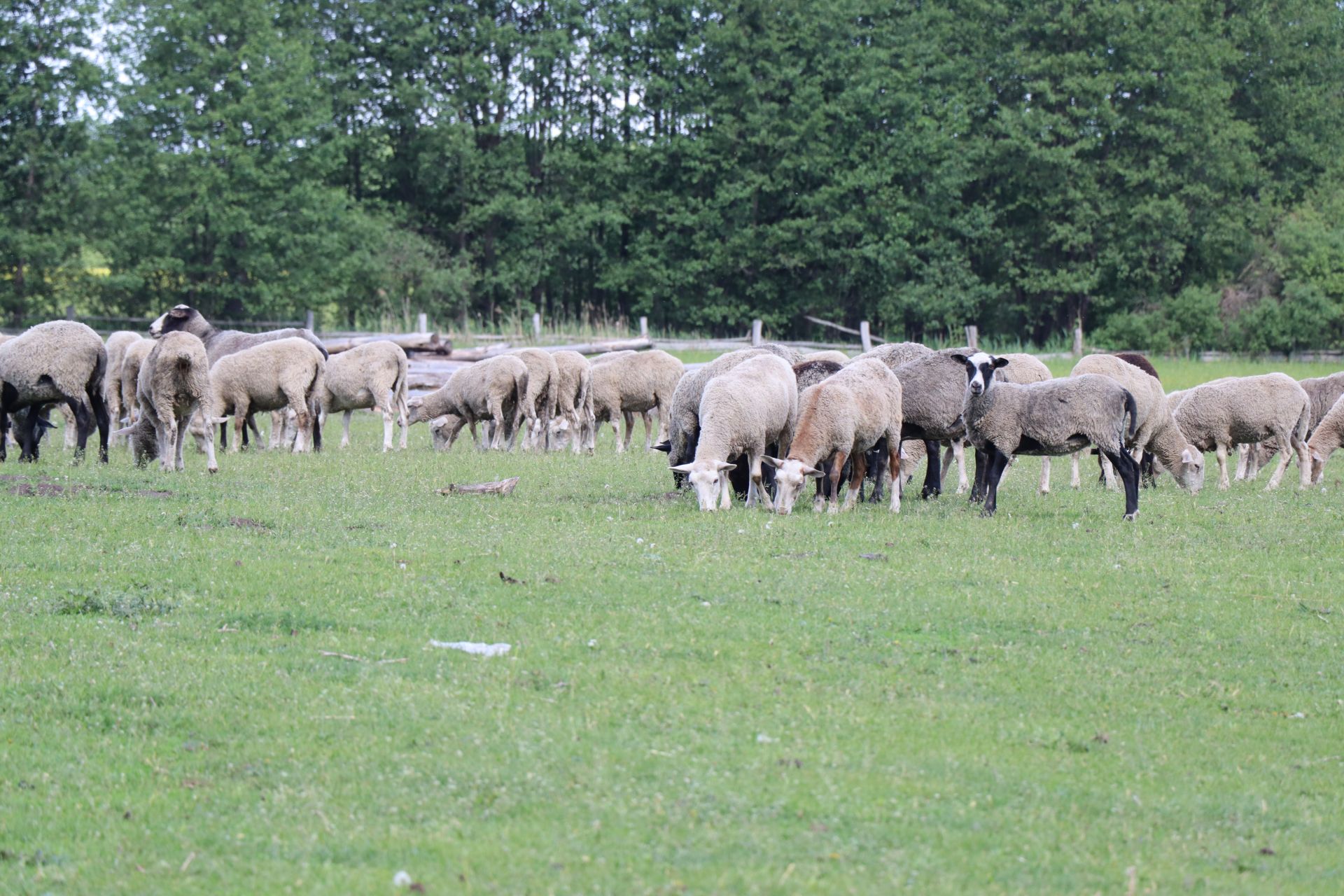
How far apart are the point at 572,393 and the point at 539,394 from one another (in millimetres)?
761

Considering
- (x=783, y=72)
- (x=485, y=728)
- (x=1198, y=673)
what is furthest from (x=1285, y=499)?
(x=783, y=72)

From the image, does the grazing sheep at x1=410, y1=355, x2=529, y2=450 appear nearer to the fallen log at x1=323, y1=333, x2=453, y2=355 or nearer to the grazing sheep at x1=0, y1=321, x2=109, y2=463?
the grazing sheep at x1=0, y1=321, x2=109, y2=463

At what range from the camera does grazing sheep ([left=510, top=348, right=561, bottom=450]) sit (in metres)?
25.0

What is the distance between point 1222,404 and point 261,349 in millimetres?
13909

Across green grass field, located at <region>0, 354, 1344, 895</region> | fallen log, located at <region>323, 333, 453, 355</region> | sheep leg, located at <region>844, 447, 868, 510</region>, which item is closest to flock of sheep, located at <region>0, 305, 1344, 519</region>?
sheep leg, located at <region>844, 447, 868, 510</region>

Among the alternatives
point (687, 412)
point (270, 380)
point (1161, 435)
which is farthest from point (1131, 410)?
point (270, 380)

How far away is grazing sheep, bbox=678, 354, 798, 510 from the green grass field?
4.00 ft

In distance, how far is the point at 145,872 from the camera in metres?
5.49

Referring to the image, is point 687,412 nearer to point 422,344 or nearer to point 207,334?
point 207,334

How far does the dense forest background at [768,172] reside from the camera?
53000 millimetres

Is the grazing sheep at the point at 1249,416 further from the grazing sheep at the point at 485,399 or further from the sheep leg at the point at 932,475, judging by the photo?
the grazing sheep at the point at 485,399

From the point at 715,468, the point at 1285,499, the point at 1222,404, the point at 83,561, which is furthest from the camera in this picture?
the point at 1222,404

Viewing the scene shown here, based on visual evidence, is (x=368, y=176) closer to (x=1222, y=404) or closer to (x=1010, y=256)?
(x=1010, y=256)

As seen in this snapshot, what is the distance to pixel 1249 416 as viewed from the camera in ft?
62.6
